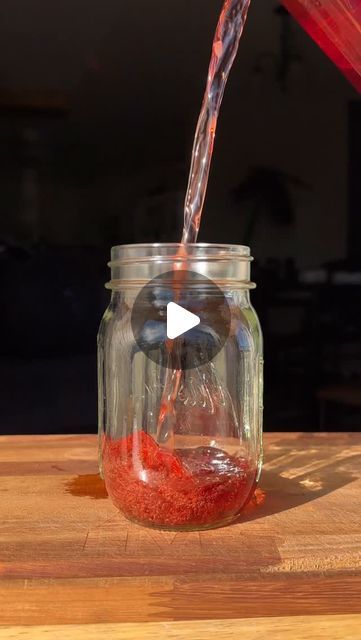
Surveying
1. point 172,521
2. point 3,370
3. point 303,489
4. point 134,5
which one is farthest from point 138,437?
point 134,5

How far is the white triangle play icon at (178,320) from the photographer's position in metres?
0.59

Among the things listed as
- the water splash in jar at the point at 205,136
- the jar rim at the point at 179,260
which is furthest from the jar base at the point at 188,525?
the jar rim at the point at 179,260

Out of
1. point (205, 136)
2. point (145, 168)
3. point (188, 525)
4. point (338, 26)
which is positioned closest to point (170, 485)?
point (188, 525)

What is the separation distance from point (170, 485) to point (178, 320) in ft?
0.49

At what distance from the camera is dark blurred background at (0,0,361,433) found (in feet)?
3.46

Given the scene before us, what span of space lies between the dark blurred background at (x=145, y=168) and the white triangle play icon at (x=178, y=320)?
500mm

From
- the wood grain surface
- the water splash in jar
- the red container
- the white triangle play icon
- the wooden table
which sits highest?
the red container

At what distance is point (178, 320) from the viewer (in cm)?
60

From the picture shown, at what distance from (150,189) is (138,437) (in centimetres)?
59

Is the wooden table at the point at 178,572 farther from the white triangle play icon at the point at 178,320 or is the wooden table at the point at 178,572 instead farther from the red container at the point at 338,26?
the red container at the point at 338,26

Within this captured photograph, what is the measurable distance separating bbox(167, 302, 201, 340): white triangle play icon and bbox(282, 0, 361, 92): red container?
13.5 inches
